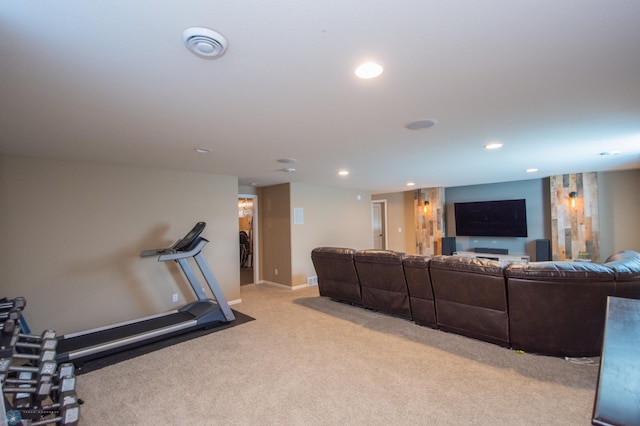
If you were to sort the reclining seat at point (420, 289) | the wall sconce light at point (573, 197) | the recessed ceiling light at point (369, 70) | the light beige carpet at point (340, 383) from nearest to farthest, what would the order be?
the recessed ceiling light at point (369, 70) → the light beige carpet at point (340, 383) → the reclining seat at point (420, 289) → the wall sconce light at point (573, 197)

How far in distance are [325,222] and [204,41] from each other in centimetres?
554

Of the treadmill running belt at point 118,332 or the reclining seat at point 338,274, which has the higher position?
the reclining seat at point 338,274

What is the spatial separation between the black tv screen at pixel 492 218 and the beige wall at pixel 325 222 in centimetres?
245

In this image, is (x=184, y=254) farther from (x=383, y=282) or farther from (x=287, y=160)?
(x=383, y=282)

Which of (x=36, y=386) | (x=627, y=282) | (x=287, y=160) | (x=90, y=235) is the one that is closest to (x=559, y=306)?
(x=627, y=282)

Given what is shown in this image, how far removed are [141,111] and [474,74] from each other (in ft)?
7.46

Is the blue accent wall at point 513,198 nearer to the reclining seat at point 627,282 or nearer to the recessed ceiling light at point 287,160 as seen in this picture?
the reclining seat at point 627,282

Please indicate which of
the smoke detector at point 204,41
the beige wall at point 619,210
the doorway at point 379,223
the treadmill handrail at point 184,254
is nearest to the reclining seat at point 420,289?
the treadmill handrail at point 184,254

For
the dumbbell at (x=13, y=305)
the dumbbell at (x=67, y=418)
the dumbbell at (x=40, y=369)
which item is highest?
the dumbbell at (x=13, y=305)

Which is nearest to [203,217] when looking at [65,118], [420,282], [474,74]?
[65,118]

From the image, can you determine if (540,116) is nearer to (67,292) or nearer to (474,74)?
(474,74)

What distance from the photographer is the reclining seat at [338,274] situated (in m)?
4.41

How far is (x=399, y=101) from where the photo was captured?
2.01 m

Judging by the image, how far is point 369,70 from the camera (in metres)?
1.58
